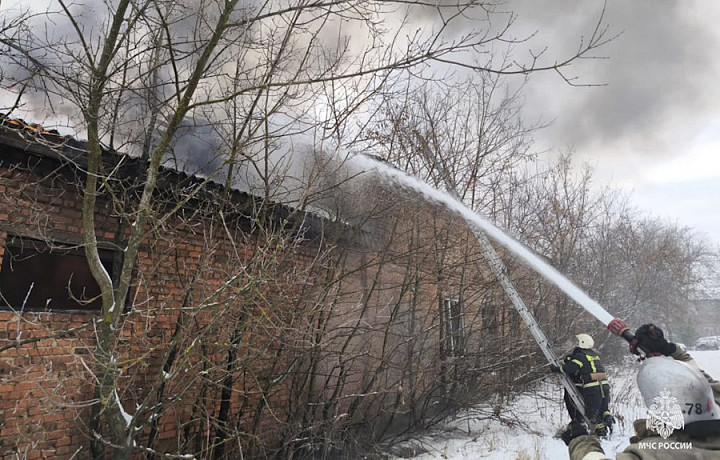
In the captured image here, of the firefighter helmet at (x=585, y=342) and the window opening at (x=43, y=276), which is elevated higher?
the firefighter helmet at (x=585, y=342)

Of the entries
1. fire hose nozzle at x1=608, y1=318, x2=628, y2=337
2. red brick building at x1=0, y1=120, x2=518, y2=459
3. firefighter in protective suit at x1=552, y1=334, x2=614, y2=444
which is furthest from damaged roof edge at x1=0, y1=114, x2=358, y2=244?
firefighter in protective suit at x1=552, y1=334, x2=614, y2=444

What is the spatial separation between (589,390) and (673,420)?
15.1ft

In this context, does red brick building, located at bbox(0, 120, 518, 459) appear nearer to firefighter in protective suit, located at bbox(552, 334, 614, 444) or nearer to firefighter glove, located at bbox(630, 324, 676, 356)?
firefighter in protective suit, located at bbox(552, 334, 614, 444)

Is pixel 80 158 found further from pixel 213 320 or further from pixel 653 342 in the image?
pixel 653 342

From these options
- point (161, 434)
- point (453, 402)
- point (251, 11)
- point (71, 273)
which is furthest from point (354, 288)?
point (251, 11)

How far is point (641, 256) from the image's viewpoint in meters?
20.6

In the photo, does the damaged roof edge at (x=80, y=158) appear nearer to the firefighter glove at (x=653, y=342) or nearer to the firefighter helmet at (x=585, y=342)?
the firefighter glove at (x=653, y=342)

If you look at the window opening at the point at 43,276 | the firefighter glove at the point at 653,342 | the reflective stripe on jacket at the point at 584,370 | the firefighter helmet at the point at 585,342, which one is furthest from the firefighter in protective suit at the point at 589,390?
the window opening at the point at 43,276

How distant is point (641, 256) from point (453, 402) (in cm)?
1732

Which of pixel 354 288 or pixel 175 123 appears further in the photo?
pixel 354 288

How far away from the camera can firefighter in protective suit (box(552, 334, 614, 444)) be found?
6074 millimetres

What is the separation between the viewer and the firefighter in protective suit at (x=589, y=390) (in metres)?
6.07

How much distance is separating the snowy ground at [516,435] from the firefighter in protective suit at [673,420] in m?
4.25

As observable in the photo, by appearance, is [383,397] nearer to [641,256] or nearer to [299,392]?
[299,392]
